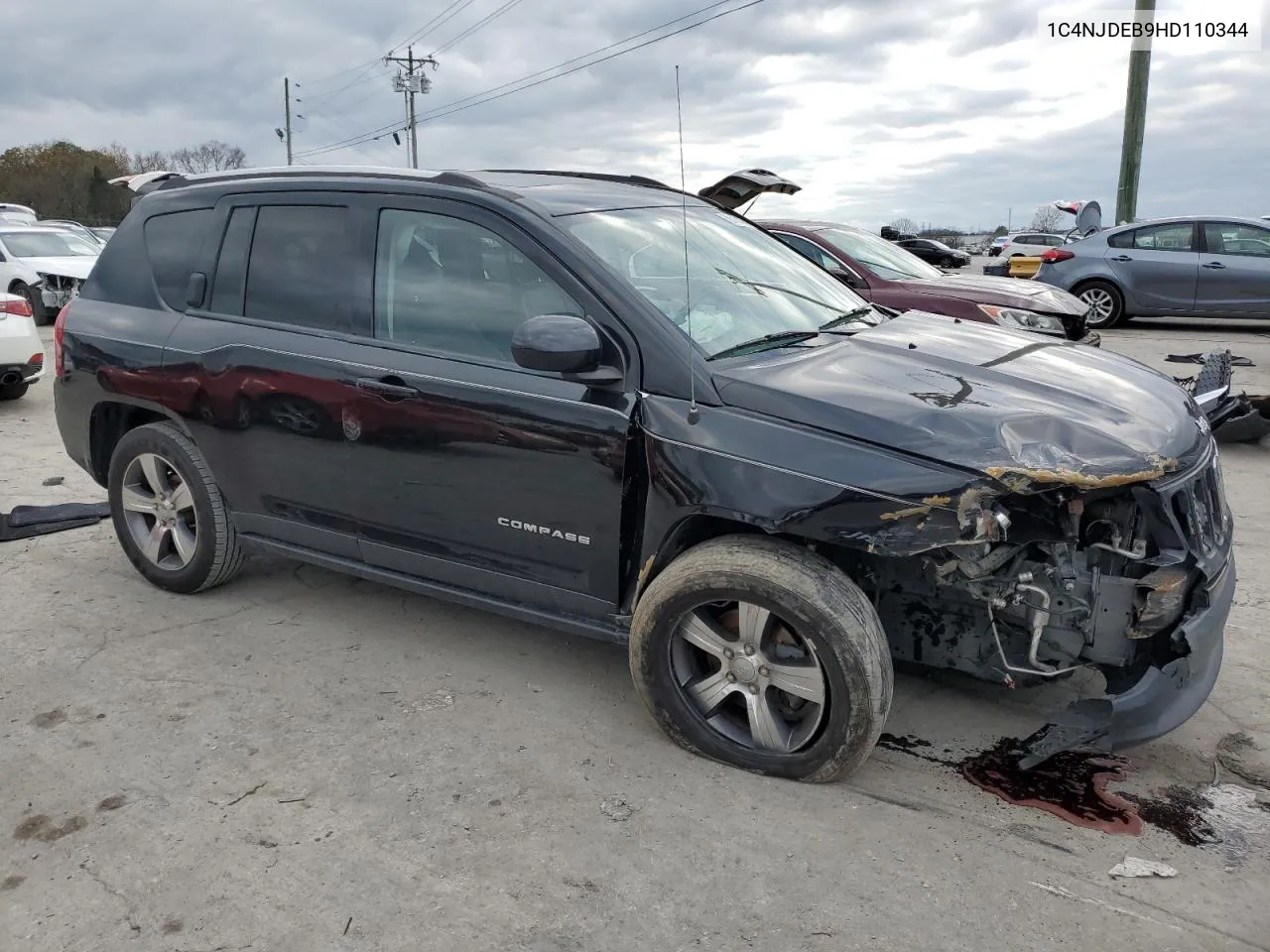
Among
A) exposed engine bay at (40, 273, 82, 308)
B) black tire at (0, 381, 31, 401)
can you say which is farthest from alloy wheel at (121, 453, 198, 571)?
exposed engine bay at (40, 273, 82, 308)

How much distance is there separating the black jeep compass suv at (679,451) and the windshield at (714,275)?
0.7 inches

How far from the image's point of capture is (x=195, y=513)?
170 inches

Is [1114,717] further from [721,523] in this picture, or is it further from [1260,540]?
[1260,540]

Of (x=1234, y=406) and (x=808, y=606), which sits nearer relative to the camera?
(x=808, y=606)

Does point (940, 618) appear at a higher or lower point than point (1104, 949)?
higher

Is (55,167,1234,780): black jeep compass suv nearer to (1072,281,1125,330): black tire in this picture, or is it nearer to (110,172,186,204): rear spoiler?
(110,172,186,204): rear spoiler

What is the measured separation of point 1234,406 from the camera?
675 centimetres

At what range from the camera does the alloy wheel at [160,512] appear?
4.40 meters

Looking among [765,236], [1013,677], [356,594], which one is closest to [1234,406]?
[765,236]

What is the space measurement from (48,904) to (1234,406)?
7106 mm

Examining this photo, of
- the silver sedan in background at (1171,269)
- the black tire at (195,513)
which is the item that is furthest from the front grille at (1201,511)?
the silver sedan in background at (1171,269)

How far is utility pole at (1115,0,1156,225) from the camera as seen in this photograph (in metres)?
15.6

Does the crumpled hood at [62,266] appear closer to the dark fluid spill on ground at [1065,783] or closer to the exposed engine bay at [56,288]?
the exposed engine bay at [56,288]

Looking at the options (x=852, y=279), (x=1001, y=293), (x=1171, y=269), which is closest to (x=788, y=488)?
(x=852, y=279)
